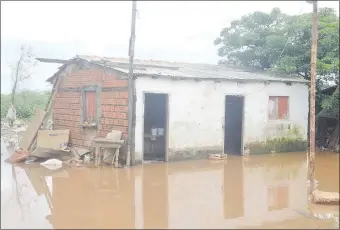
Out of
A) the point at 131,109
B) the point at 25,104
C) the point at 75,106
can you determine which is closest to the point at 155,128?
the point at 131,109

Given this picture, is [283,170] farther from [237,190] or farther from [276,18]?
[276,18]

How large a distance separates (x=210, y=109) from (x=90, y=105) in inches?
179

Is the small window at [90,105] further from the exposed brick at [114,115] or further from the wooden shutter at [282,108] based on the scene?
the wooden shutter at [282,108]

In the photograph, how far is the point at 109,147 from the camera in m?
12.9

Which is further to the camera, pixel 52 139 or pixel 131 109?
pixel 52 139

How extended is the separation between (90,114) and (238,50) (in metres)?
11.1

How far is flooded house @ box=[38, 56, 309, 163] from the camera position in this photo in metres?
13.6

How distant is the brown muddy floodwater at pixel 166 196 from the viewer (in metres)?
7.24

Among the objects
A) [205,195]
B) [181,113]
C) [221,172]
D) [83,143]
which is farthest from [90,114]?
[205,195]

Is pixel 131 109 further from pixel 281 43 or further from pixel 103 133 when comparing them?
pixel 281 43

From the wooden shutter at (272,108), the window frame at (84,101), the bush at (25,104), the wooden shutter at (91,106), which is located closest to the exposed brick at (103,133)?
the window frame at (84,101)

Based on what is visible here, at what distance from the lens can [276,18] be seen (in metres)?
22.1

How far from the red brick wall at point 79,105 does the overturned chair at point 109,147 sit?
34 centimetres

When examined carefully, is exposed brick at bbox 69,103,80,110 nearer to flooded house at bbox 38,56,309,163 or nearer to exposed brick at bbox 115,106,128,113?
flooded house at bbox 38,56,309,163
